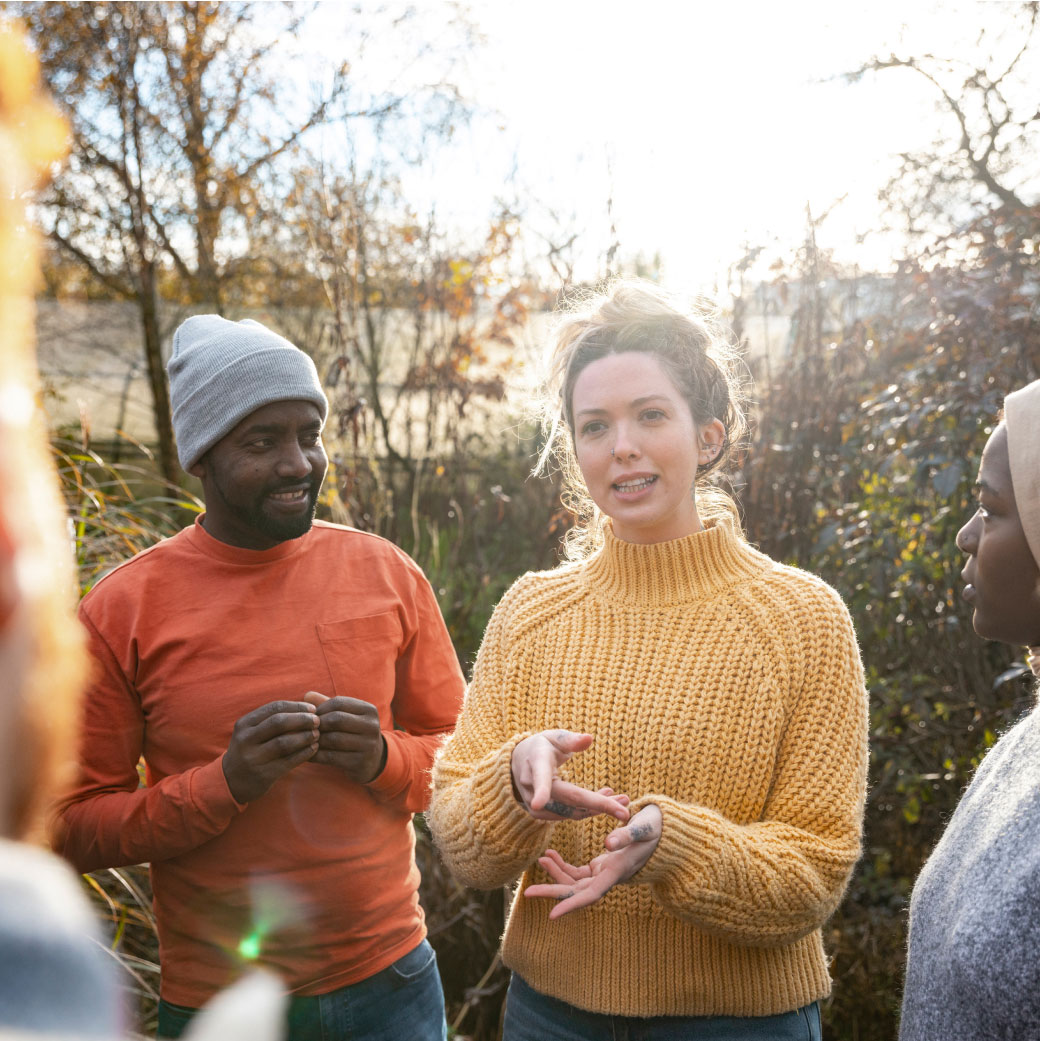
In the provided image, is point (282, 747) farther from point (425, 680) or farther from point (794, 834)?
point (794, 834)

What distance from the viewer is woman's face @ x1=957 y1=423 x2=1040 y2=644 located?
59.9 inches

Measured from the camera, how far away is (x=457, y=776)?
1.90m

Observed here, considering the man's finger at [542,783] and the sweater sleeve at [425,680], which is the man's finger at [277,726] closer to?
the sweater sleeve at [425,680]

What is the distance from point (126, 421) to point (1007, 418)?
693 cm

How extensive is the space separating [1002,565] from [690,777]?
2.06ft

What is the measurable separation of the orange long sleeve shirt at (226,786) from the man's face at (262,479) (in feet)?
0.20

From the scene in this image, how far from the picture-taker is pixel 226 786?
74.6 inches

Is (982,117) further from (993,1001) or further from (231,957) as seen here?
(231,957)

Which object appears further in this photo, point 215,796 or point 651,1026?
point 215,796

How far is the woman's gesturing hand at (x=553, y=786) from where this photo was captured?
1.58 m

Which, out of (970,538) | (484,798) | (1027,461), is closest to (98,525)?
(484,798)

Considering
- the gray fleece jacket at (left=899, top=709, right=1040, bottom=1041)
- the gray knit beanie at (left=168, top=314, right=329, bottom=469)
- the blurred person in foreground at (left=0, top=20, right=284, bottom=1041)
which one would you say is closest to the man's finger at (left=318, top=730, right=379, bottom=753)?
the gray knit beanie at (left=168, top=314, right=329, bottom=469)

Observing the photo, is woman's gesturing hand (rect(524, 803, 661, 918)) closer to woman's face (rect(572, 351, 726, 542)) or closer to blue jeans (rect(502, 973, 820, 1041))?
blue jeans (rect(502, 973, 820, 1041))

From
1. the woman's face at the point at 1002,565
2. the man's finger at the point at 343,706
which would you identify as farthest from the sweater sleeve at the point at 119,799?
the woman's face at the point at 1002,565
